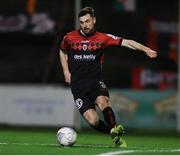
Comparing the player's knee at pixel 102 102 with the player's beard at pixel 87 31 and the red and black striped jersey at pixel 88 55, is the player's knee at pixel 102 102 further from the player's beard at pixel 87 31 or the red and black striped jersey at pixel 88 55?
the player's beard at pixel 87 31

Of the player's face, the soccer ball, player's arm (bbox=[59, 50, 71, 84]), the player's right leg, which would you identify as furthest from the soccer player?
the soccer ball

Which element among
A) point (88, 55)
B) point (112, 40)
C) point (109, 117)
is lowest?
point (109, 117)

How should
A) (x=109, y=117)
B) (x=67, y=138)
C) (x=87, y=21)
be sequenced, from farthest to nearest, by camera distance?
1. (x=87, y=21)
2. (x=109, y=117)
3. (x=67, y=138)

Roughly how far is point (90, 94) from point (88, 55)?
630 millimetres

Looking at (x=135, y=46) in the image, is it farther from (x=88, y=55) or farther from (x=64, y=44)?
(x=64, y=44)

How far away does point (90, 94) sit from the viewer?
14.3 meters

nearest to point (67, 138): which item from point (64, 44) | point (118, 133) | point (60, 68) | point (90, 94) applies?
point (118, 133)

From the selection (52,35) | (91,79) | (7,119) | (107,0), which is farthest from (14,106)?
(91,79)

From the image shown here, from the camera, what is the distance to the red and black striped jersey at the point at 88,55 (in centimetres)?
1427

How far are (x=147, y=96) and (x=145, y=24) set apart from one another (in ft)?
6.67

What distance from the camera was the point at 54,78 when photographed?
24.6 m

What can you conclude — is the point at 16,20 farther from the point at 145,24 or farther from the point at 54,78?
the point at 145,24

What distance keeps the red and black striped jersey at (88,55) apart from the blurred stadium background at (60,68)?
9515 millimetres

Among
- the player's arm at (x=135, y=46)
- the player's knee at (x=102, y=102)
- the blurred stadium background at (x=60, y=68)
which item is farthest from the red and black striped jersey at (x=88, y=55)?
the blurred stadium background at (x=60, y=68)
